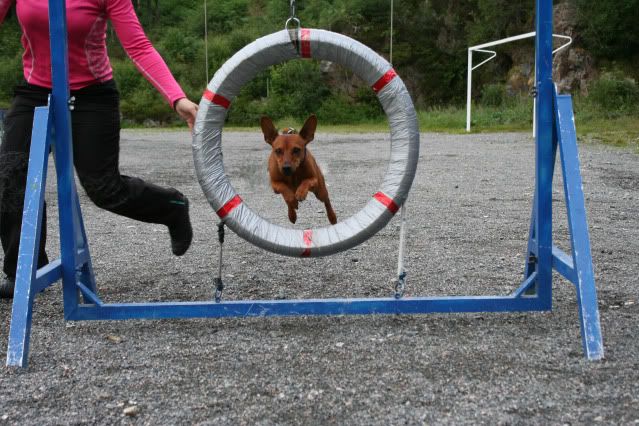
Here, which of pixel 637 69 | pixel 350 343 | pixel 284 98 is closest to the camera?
pixel 350 343

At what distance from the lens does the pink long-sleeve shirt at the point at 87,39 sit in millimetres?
3027

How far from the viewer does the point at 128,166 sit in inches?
447

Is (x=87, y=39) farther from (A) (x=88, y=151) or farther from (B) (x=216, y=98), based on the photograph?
(B) (x=216, y=98)

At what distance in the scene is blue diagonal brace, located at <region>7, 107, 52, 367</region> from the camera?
2619mm

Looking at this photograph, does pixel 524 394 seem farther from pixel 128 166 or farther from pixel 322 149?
pixel 322 149

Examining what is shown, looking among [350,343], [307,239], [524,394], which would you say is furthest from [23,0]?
[524,394]

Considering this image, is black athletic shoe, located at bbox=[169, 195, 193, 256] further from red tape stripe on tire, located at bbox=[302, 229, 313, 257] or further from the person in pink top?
red tape stripe on tire, located at bbox=[302, 229, 313, 257]

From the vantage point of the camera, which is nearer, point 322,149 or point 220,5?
point 220,5

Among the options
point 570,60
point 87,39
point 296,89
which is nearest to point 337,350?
point 87,39

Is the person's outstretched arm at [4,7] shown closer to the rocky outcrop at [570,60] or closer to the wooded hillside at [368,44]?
the wooded hillside at [368,44]

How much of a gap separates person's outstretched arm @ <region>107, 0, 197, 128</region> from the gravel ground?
3.45 ft

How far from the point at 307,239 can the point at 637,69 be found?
26218mm

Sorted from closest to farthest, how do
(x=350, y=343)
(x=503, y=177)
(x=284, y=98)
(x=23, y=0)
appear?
(x=350, y=343) < (x=23, y=0) < (x=284, y=98) < (x=503, y=177)

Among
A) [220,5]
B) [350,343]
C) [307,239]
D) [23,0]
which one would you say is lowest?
[350,343]
